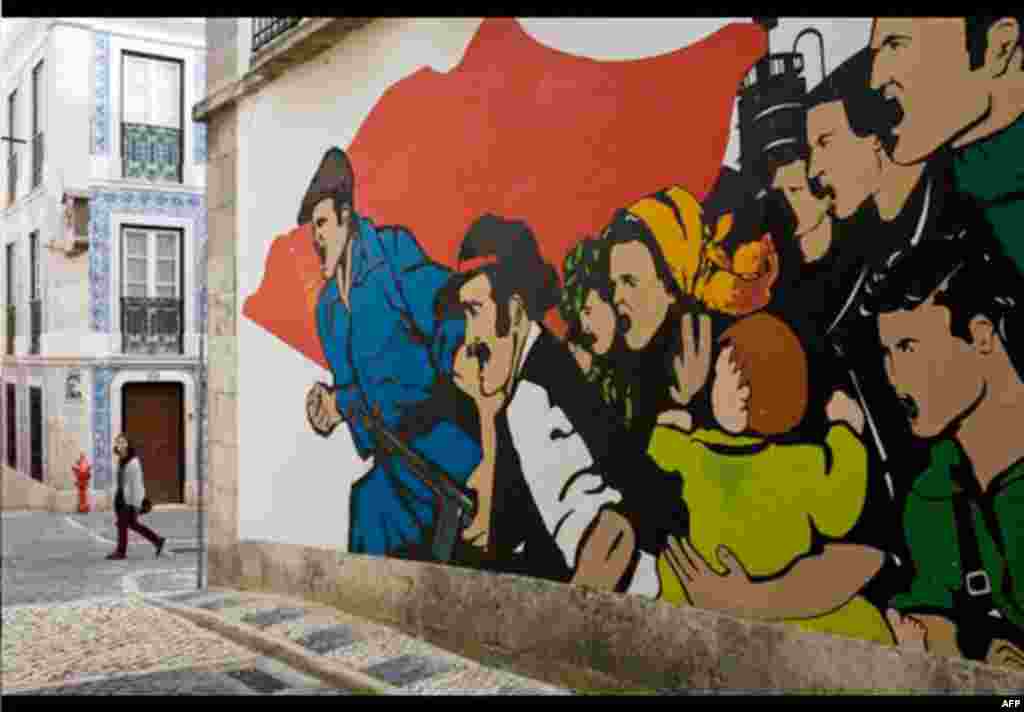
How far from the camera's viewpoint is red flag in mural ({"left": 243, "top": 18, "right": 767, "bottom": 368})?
4461mm

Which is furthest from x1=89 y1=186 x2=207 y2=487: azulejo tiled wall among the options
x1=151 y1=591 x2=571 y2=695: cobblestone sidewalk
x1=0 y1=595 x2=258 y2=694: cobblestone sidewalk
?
x1=151 y1=591 x2=571 y2=695: cobblestone sidewalk

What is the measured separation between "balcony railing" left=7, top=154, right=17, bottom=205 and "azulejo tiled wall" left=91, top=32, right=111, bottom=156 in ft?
9.81

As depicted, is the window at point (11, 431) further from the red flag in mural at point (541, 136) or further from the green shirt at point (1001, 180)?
the green shirt at point (1001, 180)

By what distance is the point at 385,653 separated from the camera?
5.57 m

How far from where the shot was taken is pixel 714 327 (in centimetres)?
434

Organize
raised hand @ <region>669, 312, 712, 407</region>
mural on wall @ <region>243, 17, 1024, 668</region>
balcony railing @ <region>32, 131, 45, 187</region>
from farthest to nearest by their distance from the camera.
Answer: balcony railing @ <region>32, 131, 45, 187</region>
raised hand @ <region>669, 312, 712, 407</region>
mural on wall @ <region>243, 17, 1024, 668</region>

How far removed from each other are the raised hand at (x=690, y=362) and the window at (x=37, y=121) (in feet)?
51.1

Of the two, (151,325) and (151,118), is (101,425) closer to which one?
(151,325)

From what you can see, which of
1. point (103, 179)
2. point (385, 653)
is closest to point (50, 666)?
point (385, 653)

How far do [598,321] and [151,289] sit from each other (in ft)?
45.5

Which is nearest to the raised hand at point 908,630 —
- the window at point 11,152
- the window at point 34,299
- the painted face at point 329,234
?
the painted face at point 329,234

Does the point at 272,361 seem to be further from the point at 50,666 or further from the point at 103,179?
the point at 103,179

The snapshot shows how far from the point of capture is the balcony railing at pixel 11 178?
18.8 metres

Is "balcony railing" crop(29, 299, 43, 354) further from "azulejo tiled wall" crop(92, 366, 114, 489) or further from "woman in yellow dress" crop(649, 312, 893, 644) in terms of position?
"woman in yellow dress" crop(649, 312, 893, 644)
